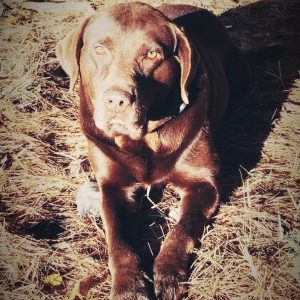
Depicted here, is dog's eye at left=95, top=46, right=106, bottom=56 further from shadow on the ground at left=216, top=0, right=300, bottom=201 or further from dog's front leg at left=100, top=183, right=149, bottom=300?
shadow on the ground at left=216, top=0, right=300, bottom=201

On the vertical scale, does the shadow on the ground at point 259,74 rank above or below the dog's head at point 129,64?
below

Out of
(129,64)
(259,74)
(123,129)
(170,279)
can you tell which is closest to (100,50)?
(129,64)

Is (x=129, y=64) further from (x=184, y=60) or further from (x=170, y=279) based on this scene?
(x=170, y=279)

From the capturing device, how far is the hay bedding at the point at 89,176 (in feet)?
8.54

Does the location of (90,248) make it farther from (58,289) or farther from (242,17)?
(242,17)

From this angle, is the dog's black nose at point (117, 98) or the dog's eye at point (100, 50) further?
the dog's eye at point (100, 50)

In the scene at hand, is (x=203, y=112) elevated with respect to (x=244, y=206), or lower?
elevated

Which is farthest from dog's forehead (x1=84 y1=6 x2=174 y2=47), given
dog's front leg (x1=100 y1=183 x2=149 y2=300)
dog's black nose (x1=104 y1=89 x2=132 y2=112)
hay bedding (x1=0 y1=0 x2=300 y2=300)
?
hay bedding (x1=0 y1=0 x2=300 y2=300)

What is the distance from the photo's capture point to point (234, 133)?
154 inches

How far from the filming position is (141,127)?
2799 mm

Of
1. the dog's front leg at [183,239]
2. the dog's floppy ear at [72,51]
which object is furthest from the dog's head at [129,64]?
the dog's front leg at [183,239]

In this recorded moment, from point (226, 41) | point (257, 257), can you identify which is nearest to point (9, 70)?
point (226, 41)

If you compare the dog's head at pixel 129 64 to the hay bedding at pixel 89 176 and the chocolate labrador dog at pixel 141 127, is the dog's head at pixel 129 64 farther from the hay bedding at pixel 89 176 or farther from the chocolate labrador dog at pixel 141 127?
the hay bedding at pixel 89 176

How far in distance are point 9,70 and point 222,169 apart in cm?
276
